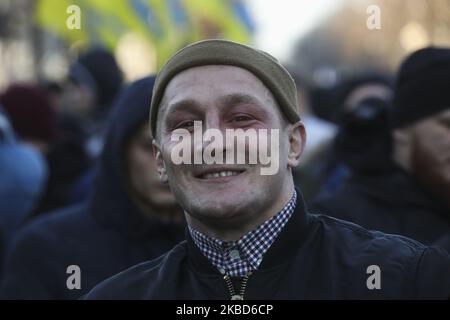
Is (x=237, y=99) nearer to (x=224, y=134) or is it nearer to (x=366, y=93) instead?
(x=224, y=134)

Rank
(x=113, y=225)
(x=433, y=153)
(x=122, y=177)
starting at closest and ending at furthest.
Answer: (x=433, y=153) < (x=113, y=225) < (x=122, y=177)

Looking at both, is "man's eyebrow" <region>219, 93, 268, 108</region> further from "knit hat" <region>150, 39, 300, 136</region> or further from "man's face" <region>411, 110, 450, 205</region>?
"man's face" <region>411, 110, 450, 205</region>

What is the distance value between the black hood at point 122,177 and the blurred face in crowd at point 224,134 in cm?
211

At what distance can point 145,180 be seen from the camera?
4590mm

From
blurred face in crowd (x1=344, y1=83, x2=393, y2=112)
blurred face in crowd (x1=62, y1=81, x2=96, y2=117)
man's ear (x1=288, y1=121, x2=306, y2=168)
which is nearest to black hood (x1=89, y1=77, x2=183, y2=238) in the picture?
man's ear (x1=288, y1=121, x2=306, y2=168)

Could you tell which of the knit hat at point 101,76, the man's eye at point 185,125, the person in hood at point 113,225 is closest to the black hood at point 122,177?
the person in hood at point 113,225

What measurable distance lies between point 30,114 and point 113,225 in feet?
9.17

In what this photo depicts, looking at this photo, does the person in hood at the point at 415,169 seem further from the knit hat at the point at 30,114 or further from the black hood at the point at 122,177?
the knit hat at the point at 30,114

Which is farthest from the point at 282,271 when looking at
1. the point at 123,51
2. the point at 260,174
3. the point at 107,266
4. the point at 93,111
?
the point at 123,51

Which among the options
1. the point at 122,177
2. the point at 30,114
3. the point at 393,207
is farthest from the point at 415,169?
the point at 30,114

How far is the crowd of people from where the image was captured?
2322mm

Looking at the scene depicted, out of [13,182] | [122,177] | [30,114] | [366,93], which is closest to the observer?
[122,177]

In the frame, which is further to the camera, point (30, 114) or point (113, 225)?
point (30, 114)
